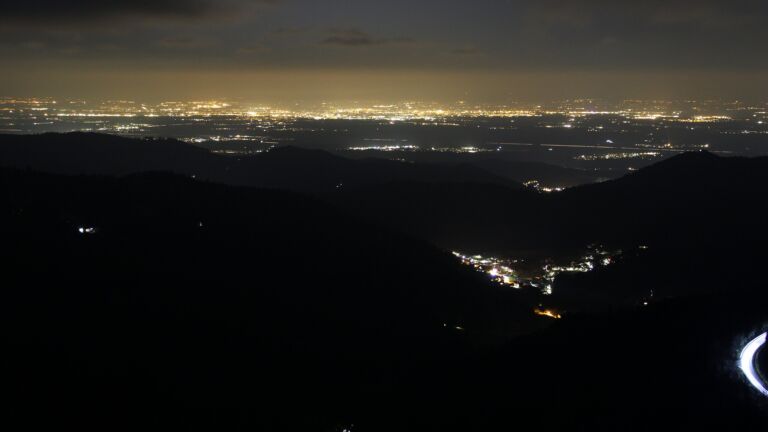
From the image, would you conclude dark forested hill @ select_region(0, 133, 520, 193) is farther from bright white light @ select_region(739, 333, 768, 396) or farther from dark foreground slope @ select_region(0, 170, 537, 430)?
bright white light @ select_region(739, 333, 768, 396)

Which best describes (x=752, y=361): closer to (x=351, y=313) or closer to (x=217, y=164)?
(x=351, y=313)

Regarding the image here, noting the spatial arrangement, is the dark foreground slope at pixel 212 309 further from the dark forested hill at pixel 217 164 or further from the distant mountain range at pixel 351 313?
the dark forested hill at pixel 217 164

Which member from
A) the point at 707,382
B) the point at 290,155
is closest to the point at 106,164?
the point at 290,155

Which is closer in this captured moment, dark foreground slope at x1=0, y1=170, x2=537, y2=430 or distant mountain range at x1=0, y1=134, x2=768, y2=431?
distant mountain range at x1=0, y1=134, x2=768, y2=431

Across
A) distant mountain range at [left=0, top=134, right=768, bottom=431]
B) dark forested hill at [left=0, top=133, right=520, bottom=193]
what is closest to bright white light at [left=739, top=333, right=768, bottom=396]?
distant mountain range at [left=0, top=134, right=768, bottom=431]

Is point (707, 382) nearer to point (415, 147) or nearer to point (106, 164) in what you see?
point (106, 164)

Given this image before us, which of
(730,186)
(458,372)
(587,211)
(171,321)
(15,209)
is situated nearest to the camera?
(458,372)

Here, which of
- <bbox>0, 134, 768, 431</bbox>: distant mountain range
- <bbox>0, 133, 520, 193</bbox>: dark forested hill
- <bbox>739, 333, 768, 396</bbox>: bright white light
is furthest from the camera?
<bbox>0, 133, 520, 193</bbox>: dark forested hill
